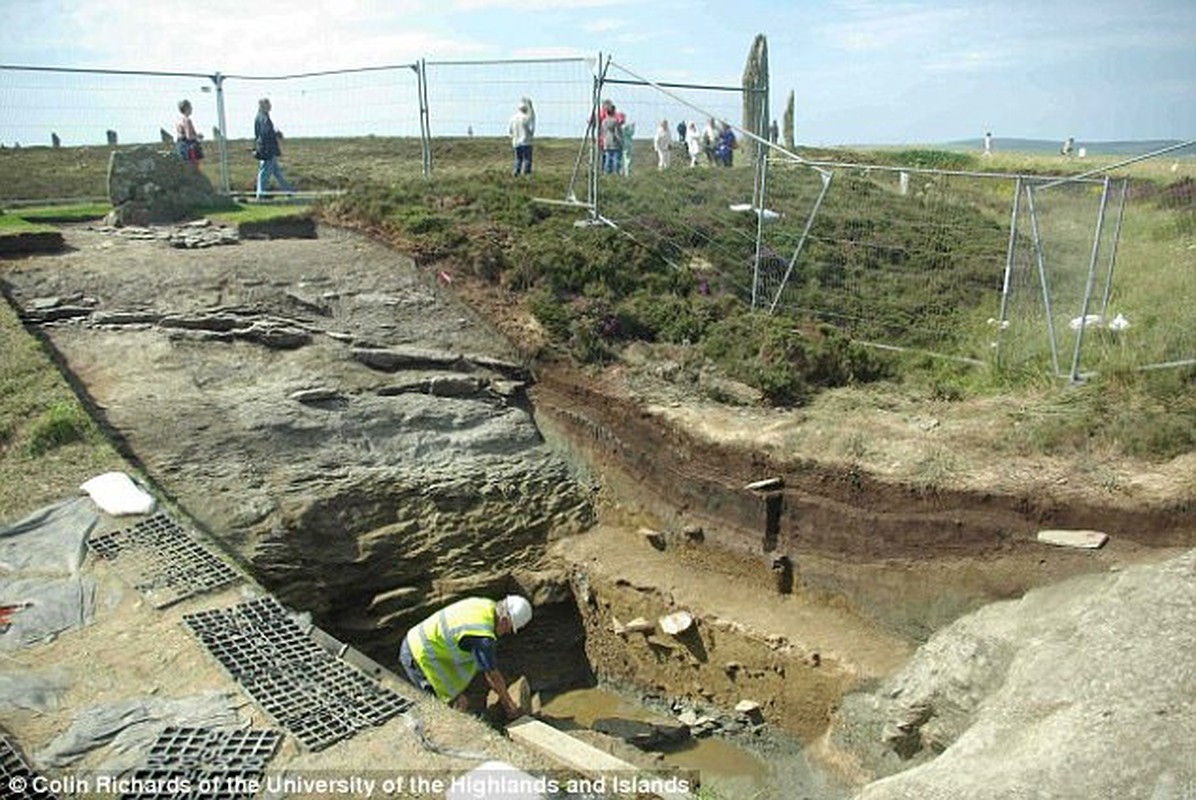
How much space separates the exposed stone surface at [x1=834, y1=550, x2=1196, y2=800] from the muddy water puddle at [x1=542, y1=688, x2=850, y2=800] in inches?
22.9

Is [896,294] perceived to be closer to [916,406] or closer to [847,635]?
[916,406]

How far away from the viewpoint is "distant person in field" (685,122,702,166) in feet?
58.7

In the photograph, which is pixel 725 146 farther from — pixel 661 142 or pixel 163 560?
pixel 163 560

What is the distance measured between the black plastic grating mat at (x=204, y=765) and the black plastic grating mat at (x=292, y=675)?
0.23 m

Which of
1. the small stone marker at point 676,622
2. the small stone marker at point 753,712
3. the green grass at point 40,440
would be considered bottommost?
the small stone marker at point 753,712

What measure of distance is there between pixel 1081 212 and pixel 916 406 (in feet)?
11.6

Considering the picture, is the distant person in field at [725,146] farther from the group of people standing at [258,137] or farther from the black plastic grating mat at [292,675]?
the black plastic grating mat at [292,675]

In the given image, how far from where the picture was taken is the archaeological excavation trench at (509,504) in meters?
8.51

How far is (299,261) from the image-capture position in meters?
12.6

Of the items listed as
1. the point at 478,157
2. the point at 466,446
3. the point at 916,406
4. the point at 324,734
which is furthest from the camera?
the point at 478,157

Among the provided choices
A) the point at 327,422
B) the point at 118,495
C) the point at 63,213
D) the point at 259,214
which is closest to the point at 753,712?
the point at 327,422

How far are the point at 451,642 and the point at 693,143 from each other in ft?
42.7

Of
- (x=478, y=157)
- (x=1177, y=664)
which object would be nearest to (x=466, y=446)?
(x=1177, y=664)

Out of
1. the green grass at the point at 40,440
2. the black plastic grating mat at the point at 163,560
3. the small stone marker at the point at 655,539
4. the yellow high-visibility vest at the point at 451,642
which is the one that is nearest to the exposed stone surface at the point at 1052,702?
the small stone marker at the point at 655,539
